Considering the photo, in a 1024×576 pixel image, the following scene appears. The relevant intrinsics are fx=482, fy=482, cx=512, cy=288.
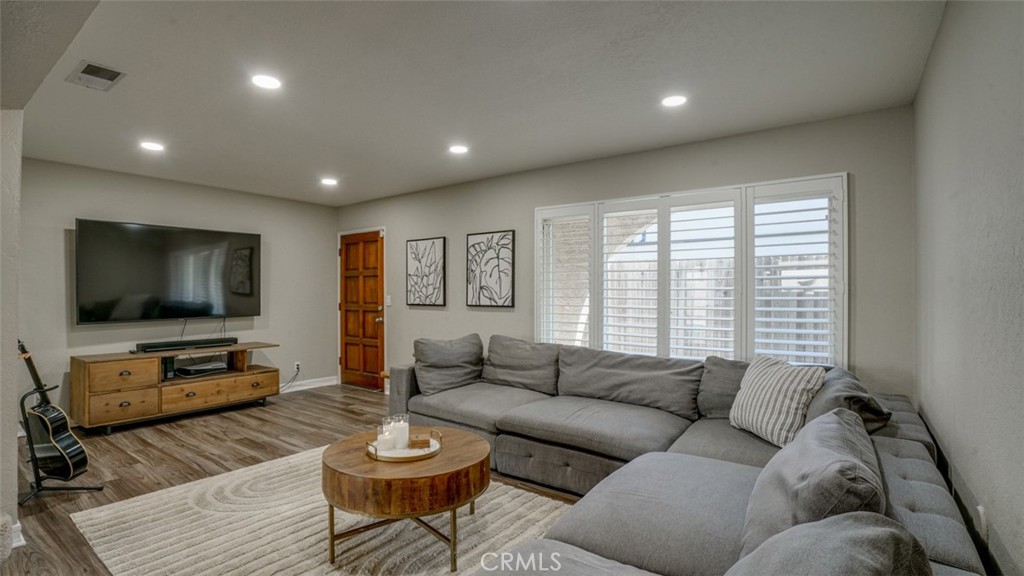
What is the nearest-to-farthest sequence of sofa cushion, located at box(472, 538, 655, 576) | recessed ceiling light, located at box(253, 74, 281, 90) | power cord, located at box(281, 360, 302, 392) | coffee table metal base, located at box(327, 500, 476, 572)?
sofa cushion, located at box(472, 538, 655, 576) → coffee table metal base, located at box(327, 500, 476, 572) → recessed ceiling light, located at box(253, 74, 281, 90) → power cord, located at box(281, 360, 302, 392)

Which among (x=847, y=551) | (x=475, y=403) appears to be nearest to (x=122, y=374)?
(x=475, y=403)

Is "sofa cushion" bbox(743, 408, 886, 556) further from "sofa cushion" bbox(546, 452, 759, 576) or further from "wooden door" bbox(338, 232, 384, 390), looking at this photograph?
"wooden door" bbox(338, 232, 384, 390)

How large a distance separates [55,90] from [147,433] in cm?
295

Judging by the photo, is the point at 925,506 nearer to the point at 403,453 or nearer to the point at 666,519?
the point at 666,519

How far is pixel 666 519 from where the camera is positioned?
1.67 m

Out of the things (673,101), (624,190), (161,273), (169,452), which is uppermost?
(673,101)

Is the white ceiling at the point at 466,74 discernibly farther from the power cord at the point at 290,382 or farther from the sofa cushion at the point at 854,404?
the power cord at the point at 290,382

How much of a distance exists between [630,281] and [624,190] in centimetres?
77

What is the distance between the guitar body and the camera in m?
2.90

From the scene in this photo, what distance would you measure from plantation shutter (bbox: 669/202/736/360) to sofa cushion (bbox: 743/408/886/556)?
1.85 m

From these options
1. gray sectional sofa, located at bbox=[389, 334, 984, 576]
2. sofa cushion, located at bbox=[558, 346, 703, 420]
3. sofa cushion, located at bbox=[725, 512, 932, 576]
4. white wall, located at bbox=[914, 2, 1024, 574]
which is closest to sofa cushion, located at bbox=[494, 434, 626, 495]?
gray sectional sofa, located at bbox=[389, 334, 984, 576]

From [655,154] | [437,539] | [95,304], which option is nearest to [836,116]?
[655,154]

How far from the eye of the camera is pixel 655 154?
153 inches

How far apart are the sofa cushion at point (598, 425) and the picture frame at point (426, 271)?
232cm
